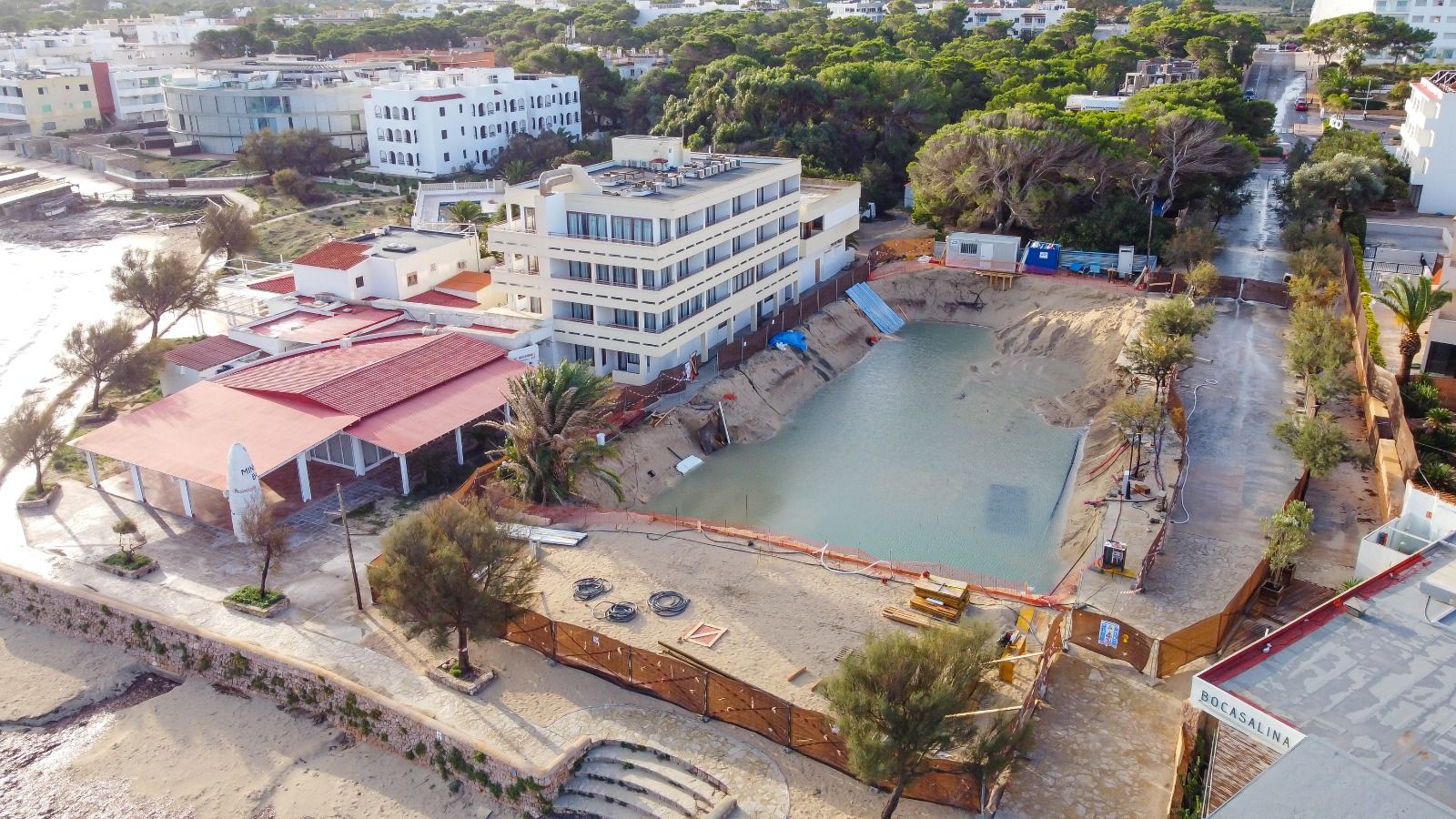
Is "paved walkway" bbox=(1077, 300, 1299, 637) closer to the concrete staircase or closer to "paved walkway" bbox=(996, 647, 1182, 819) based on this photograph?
"paved walkway" bbox=(996, 647, 1182, 819)

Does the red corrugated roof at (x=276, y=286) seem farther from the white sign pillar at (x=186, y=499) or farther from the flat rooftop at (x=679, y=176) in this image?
the white sign pillar at (x=186, y=499)

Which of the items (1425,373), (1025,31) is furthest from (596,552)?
(1025,31)

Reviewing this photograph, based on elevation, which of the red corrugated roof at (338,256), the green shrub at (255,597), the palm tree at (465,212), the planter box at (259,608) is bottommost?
the planter box at (259,608)

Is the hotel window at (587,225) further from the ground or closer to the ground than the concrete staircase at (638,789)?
further from the ground

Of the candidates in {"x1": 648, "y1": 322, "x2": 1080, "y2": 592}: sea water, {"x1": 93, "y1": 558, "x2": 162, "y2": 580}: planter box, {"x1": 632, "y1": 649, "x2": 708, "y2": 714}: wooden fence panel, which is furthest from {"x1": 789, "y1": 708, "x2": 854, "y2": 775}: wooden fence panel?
{"x1": 93, "y1": 558, "x2": 162, "y2": 580}: planter box

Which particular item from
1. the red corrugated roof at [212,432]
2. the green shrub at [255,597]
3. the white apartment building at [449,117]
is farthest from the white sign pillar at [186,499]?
the white apartment building at [449,117]

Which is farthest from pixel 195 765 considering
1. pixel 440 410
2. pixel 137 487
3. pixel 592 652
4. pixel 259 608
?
pixel 440 410
